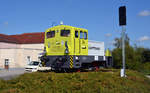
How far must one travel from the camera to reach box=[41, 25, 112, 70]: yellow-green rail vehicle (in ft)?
48.6

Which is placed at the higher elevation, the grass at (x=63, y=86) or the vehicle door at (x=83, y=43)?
the vehicle door at (x=83, y=43)

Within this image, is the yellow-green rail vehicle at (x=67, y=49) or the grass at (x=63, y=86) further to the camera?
the yellow-green rail vehicle at (x=67, y=49)

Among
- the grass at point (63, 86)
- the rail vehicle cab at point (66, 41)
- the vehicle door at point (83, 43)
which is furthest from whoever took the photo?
the vehicle door at point (83, 43)

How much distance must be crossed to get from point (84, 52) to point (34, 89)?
7751 mm

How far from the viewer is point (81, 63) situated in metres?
15.3

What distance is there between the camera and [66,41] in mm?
15398

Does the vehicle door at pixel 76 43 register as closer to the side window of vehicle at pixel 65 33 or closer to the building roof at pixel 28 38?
the side window of vehicle at pixel 65 33

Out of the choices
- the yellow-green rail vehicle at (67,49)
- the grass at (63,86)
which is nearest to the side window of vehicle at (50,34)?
the yellow-green rail vehicle at (67,49)

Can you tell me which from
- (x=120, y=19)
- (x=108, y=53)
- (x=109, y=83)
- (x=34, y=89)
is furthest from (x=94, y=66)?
(x=34, y=89)

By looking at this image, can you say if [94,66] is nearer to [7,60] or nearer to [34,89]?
[34,89]

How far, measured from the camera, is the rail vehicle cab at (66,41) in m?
15.2

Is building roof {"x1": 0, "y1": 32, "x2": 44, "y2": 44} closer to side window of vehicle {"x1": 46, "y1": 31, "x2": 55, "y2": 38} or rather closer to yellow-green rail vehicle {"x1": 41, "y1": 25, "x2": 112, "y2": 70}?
side window of vehicle {"x1": 46, "y1": 31, "x2": 55, "y2": 38}

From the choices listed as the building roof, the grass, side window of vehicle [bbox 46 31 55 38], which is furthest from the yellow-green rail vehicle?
the building roof

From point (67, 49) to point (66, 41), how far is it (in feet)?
2.46
